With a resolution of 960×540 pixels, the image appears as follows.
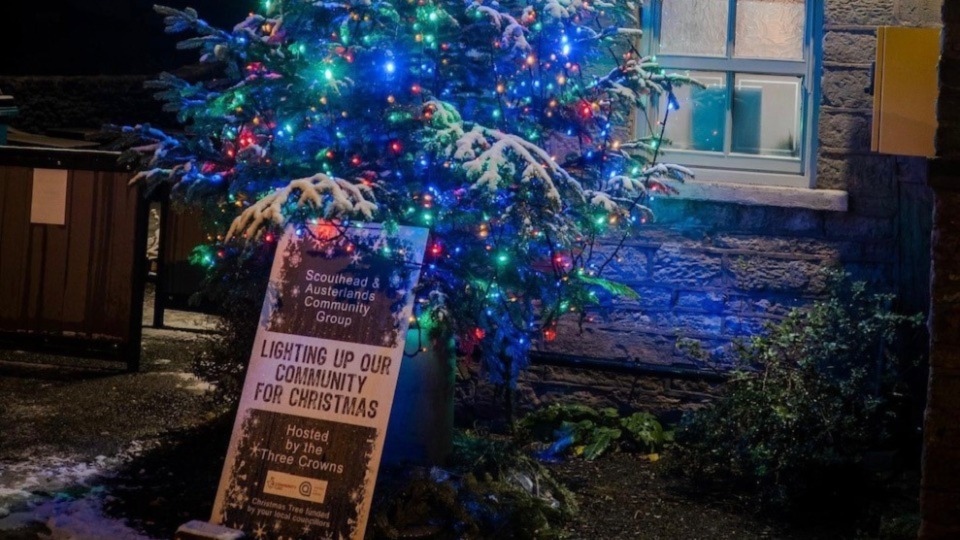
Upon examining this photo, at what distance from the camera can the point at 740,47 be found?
711 cm

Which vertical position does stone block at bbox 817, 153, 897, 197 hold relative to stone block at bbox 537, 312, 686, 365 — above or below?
above

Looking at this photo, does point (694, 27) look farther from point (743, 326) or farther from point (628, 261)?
point (743, 326)

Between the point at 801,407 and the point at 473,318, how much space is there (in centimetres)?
200

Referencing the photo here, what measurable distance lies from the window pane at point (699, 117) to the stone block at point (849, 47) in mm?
769

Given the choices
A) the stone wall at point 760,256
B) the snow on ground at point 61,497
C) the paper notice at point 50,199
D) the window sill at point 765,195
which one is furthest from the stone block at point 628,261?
the paper notice at point 50,199

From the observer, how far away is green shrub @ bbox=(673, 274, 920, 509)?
578 centimetres

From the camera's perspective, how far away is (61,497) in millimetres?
5559

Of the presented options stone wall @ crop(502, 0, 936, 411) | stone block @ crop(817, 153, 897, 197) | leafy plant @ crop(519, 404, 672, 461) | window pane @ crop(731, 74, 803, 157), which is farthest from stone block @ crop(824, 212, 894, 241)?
leafy plant @ crop(519, 404, 672, 461)

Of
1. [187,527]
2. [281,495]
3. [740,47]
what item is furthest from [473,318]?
[740,47]

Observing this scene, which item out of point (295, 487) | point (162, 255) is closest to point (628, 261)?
point (295, 487)

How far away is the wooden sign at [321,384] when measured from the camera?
4.64m

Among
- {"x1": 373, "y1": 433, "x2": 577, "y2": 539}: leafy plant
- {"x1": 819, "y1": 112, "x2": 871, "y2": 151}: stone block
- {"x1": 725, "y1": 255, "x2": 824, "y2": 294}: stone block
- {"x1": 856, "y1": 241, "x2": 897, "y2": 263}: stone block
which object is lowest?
{"x1": 373, "y1": 433, "x2": 577, "y2": 539}: leafy plant

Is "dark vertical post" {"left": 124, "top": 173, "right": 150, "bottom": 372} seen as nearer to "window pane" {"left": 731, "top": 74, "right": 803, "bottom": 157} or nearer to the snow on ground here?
the snow on ground

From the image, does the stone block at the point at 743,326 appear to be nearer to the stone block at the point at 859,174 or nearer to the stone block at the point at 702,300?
the stone block at the point at 702,300
